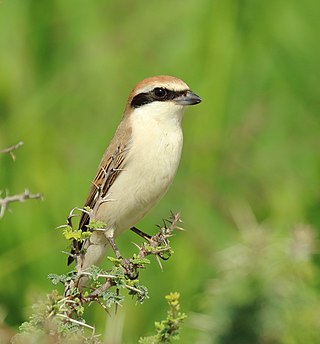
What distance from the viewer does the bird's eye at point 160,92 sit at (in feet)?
12.0

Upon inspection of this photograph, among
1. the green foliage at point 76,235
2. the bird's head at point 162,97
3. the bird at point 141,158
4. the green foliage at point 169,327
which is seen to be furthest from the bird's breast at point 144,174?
the green foliage at point 169,327

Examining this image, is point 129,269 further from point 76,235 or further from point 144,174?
point 144,174

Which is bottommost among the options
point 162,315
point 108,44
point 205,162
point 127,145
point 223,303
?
point 223,303

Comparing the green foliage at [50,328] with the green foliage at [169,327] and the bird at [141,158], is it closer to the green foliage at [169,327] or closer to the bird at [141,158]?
the green foliage at [169,327]

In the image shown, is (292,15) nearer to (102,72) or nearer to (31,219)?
(102,72)

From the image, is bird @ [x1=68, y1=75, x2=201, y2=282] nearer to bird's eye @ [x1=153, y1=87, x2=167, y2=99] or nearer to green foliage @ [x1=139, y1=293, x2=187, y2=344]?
bird's eye @ [x1=153, y1=87, x2=167, y2=99]

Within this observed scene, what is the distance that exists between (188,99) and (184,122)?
3.81 ft

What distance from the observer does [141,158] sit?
11.3 feet

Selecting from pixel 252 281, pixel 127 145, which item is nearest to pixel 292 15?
pixel 127 145

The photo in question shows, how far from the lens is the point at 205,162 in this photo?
4.45 metres

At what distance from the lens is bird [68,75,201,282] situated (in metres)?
3.40

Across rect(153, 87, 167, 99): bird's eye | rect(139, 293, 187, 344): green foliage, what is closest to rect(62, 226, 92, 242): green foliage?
rect(139, 293, 187, 344): green foliage

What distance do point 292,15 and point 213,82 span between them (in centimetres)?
72

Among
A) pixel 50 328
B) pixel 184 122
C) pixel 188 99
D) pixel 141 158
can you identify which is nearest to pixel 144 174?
pixel 141 158
